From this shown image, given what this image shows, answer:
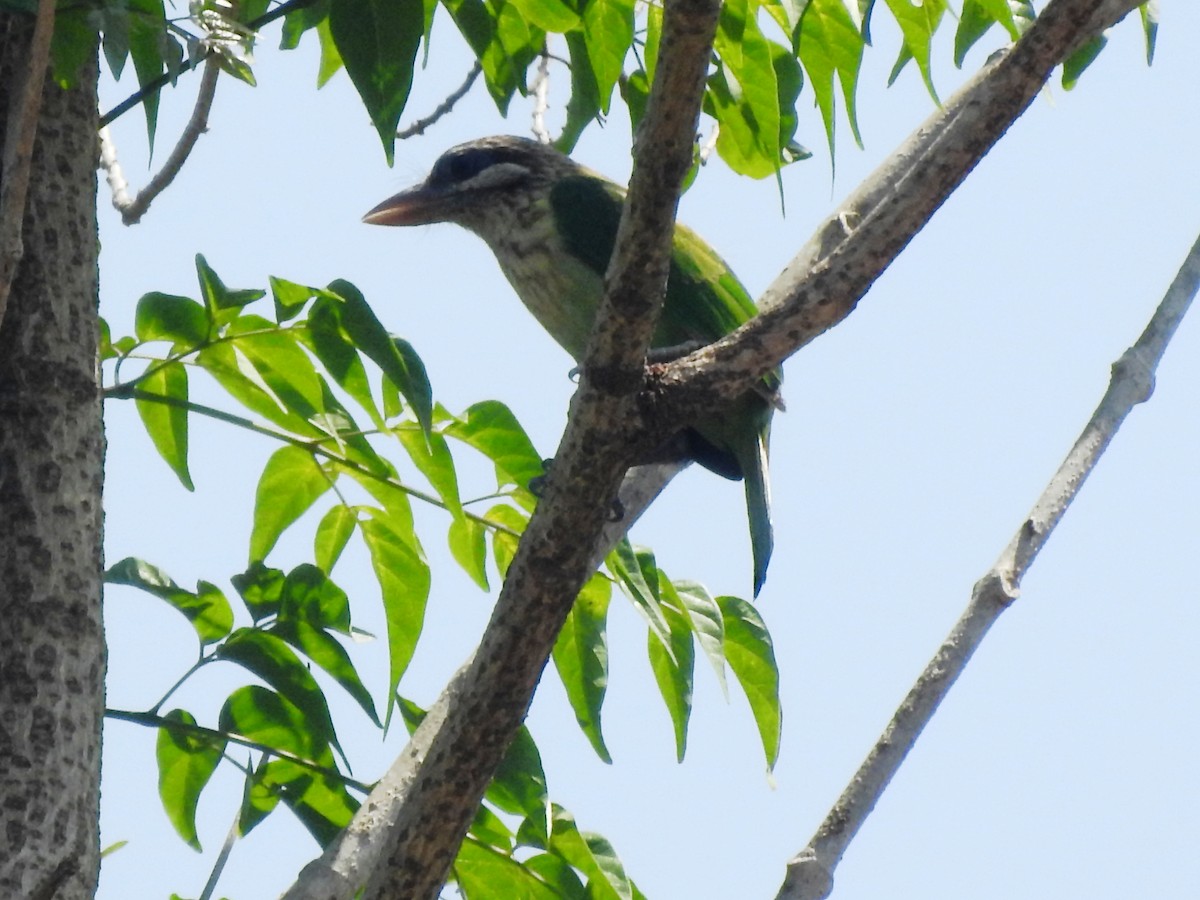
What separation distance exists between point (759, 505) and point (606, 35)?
53.6 inches

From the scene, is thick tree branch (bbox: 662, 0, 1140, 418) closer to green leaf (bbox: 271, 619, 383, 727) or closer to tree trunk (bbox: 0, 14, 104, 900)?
green leaf (bbox: 271, 619, 383, 727)

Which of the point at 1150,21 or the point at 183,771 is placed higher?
the point at 1150,21

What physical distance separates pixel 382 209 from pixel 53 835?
2.93 metres

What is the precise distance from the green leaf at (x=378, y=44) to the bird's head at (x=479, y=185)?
2161 millimetres

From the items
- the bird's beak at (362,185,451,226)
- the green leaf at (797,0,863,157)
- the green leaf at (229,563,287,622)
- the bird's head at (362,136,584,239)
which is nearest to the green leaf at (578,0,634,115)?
the green leaf at (797,0,863,157)

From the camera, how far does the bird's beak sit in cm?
447

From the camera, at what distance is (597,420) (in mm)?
1844

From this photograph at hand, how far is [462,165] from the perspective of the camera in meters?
4.54

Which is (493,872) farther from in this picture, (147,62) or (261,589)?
(147,62)

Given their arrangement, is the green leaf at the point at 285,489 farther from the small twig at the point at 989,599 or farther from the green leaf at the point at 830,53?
the green leaf at the point at 830,53

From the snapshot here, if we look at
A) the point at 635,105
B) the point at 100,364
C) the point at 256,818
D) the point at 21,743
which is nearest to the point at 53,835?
the point at 21,743

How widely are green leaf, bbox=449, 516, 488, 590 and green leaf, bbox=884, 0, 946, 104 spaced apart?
1137 mm

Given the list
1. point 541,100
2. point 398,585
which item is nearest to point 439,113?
point 541,100

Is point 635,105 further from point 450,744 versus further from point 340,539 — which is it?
point 450,744
